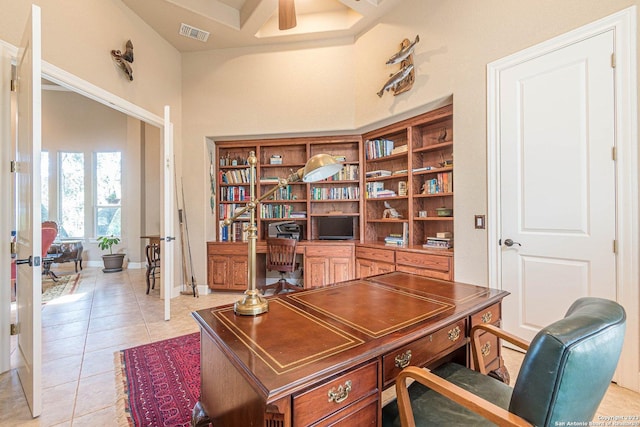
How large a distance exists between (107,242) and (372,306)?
6852mm

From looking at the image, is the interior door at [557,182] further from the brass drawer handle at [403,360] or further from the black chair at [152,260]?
the black chair at [152,260]

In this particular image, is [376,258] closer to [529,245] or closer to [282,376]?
[529,245]

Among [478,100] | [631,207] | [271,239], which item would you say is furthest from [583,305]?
[271,239]

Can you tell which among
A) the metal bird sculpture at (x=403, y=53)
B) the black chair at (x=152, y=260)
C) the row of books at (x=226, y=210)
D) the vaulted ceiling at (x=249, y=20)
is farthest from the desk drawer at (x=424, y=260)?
the black chair at (x=152, y=260)

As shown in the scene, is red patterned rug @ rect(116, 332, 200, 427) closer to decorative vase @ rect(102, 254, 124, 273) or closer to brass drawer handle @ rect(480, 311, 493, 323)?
brass drawer handle @ rect(480, 311, 493, 323)

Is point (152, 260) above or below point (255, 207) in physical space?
below

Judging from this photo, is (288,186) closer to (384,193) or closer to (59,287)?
(384,193)

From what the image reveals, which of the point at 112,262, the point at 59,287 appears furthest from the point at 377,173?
the point at 112,262

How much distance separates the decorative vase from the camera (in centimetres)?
595

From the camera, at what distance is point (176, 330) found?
2945mm

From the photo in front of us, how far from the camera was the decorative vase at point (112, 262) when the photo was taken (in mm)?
5953

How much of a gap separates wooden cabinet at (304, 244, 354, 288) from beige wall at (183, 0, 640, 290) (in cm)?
150

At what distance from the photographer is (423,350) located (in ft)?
3.84

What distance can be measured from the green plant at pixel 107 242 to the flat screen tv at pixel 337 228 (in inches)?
194
